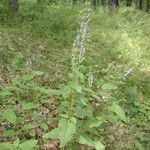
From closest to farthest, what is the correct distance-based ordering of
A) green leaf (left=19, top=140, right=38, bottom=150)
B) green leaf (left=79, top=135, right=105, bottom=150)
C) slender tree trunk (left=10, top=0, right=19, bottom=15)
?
green leaf (left=19, top=140, right=38, bottom=150) < green leaf (left=79, top=135, right=105, bottom=150) < slender tree trunk (left=10, top=0, right=19, bottom=15)

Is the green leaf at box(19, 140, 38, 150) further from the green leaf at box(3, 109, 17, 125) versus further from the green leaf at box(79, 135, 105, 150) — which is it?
the green leaf at box(79, 135, 105, 150)

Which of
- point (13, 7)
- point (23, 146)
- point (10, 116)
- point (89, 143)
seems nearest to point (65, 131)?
point (89, 143)

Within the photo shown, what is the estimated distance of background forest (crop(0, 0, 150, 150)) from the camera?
4070mm

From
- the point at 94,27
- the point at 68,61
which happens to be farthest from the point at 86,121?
the point at 94,27

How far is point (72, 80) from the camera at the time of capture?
379cm

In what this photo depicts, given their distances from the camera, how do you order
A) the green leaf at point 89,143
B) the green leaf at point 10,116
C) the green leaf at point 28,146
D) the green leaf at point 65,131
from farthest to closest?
the green leaf at point 10,116 < the green leaf at point 89,143 < the green leaf at point 28,146 < the green leaf at point 65,131

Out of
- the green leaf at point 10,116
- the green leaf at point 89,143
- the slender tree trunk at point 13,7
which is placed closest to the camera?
the green leaf at point 89,143

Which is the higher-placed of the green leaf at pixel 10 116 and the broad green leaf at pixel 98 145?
the green leaf at pixel 10 116

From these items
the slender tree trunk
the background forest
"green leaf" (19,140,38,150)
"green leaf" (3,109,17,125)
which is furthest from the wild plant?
the slender tree trunk

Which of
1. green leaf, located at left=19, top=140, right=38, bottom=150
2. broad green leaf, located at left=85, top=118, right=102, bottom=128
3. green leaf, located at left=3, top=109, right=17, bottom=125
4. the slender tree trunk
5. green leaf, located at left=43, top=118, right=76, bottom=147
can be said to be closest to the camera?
green leaf, located at left=43, top=118, right=76, bottom=147

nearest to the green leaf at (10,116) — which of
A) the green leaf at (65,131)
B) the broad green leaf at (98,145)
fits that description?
the green leaf at (65,131)

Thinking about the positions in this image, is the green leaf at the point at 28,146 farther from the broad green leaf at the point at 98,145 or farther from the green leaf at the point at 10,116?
the broad green leaf at the point at 98,145

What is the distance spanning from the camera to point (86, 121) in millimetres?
4270

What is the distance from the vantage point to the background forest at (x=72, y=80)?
407 centimetres
